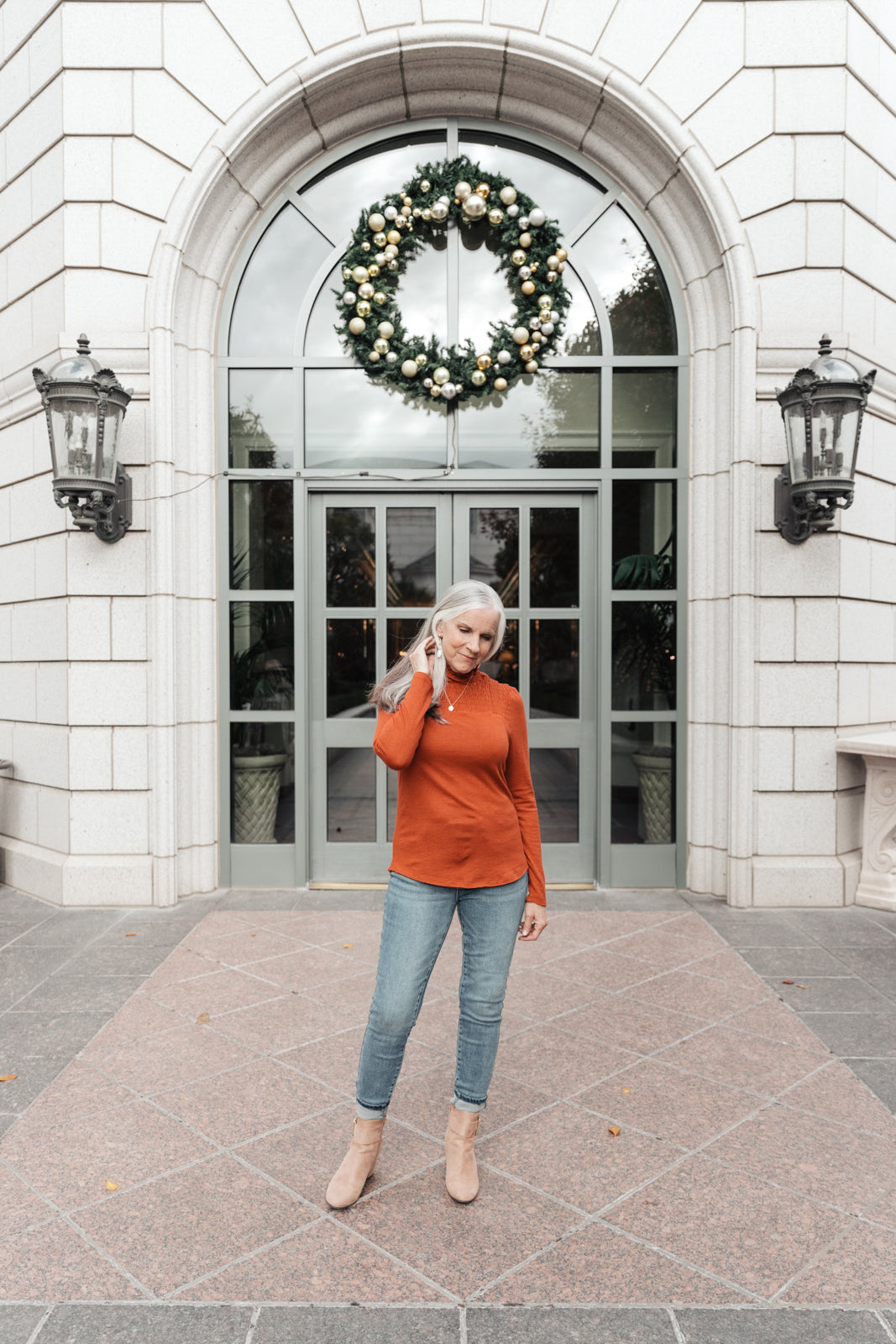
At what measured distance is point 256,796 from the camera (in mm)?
6707

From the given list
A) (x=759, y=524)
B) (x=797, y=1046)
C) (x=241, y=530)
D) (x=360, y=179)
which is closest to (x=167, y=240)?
(x=360, y=179)

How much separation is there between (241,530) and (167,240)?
2.00 m

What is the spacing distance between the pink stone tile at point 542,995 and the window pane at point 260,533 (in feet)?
10.9

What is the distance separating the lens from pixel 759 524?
20.3ft

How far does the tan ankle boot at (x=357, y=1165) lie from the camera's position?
277cm

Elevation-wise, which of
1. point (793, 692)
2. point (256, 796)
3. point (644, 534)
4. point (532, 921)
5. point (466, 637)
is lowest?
point (256, 796)

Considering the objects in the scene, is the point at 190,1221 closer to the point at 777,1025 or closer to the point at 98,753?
the point at 777,1025

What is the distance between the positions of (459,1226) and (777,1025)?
213 centimetres

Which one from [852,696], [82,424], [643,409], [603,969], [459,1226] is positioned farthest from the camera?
[643,409]

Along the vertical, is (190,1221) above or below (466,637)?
below

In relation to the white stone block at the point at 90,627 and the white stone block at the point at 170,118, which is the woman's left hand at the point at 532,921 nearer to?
the white stone block at the point at 90,627

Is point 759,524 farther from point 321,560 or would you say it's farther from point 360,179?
point 360,179

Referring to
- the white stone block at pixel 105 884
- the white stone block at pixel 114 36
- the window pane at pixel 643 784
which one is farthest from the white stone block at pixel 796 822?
the white stone block at pixel 114 36

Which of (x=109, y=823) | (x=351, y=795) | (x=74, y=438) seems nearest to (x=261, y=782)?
(x=351, y=795)
